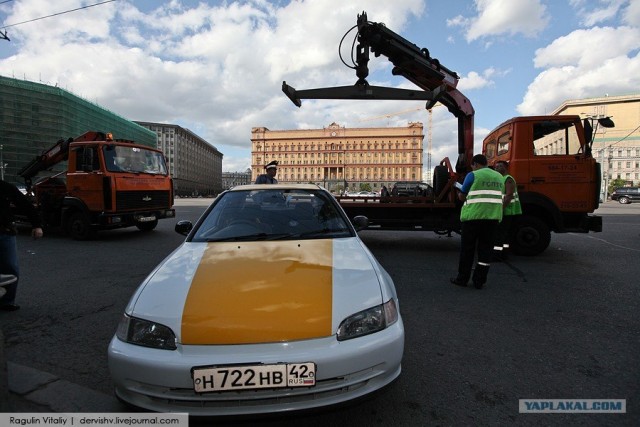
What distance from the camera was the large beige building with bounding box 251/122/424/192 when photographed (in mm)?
116812

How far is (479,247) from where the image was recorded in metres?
4.77

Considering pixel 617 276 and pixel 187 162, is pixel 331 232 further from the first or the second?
pixel 187 162

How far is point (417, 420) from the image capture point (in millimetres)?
2062

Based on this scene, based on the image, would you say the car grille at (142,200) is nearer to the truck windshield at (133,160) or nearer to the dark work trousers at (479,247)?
the truck windshield at (133,160)

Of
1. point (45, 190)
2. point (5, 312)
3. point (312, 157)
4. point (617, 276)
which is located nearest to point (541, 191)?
point (617, 276)

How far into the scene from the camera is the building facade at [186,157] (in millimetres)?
114506

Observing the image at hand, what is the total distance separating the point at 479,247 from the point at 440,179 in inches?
121

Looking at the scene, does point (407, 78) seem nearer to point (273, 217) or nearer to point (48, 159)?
point (273, 217)

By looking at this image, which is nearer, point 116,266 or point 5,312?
point 5,312

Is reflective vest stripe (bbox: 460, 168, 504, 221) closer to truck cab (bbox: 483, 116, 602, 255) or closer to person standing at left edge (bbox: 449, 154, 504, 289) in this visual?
person standing at left edge (bbox: 449, 154, 504, 289)

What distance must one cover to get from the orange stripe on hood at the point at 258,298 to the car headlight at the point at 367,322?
97 mm

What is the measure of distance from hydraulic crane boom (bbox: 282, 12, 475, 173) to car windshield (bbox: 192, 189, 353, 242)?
329 cm

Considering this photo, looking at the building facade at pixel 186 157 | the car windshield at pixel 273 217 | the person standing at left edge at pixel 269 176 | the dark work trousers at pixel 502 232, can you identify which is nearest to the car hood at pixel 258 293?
the car windshield at pixel 273 217

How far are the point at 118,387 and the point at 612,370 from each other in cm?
329
